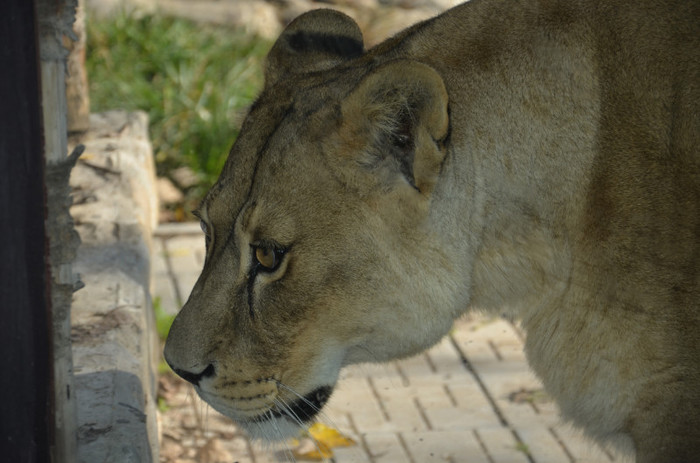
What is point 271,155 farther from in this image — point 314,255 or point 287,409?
point 287,409

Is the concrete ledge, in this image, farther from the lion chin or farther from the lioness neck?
the lioness neck

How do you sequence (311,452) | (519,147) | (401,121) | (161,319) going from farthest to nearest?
(161,319) < (311,452) < (519,147) < (401,121)

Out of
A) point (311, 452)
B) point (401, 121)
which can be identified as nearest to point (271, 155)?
point (401, 121)

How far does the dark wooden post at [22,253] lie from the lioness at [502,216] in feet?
1.56

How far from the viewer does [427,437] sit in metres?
4.78

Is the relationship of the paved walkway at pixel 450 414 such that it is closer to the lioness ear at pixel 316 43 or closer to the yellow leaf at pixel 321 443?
the yellow leaf at pixel 321 443

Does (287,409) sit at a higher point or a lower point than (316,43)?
lower

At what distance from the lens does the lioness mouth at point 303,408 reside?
3.32 m

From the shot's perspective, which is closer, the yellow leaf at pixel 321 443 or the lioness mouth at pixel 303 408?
the lioness mouth at pixel 303 408

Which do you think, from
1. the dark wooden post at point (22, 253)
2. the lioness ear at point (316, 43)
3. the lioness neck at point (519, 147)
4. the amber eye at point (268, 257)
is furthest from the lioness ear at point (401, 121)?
the dark wooden post at point (22, 253)

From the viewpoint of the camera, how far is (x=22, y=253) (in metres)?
3.11

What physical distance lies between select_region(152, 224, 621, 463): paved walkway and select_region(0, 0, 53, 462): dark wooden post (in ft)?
4.15

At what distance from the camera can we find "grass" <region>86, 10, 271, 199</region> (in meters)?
7.59

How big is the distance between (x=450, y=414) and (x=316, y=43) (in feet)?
6.90
